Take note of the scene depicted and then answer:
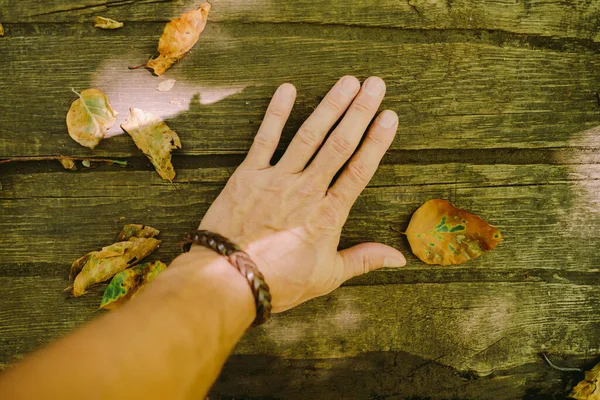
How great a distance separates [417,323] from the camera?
6.19 ft

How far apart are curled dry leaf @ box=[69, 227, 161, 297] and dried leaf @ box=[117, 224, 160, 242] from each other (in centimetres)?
2

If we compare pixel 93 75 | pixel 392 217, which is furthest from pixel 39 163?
pixel 392 217

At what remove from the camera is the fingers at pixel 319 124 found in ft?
5.32

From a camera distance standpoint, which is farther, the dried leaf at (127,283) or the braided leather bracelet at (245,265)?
the dried leaf at (127,283)

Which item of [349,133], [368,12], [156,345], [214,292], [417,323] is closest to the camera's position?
[156,345]

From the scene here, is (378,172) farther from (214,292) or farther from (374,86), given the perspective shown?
(214,292)

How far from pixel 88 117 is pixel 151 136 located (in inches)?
11.0

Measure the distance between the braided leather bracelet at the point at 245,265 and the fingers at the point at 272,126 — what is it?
0.35 m

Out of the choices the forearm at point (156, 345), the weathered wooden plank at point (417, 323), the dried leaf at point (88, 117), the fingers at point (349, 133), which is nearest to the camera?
the forearm at point (156, 345)

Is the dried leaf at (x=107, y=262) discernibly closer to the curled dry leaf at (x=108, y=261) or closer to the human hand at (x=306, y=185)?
the curled dry leaf at (x=108, y=261)

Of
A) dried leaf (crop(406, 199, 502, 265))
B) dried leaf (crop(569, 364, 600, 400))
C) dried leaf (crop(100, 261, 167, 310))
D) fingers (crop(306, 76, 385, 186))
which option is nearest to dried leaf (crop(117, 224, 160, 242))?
dried leaf (crop(100, 261, 167, 310))

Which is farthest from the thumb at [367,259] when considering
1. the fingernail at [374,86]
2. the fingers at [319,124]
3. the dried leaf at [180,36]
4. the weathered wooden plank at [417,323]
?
the dried leaf at [180,36]

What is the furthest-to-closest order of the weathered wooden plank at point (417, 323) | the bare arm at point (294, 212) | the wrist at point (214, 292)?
the weathered wooden plank at point (417, 323)
the bare arm at point (294, 212)
the wrist at point (214, 292)

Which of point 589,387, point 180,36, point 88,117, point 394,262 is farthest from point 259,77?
point 589,387
